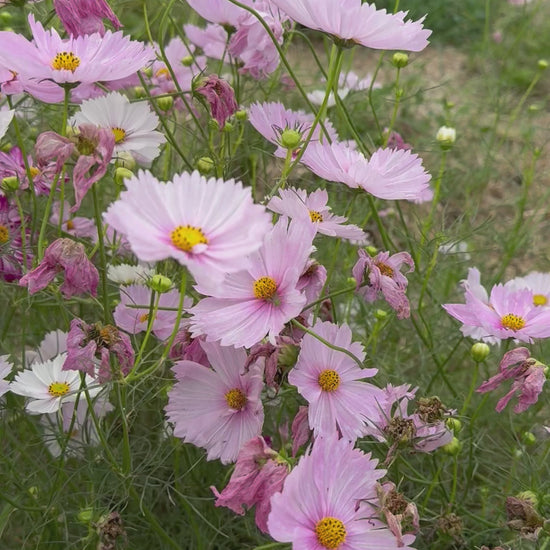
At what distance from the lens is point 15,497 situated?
1014 mm

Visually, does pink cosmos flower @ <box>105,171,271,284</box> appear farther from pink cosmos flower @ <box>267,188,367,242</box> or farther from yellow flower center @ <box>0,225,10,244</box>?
yellow flower center @ <box>0,225,10,244</box>

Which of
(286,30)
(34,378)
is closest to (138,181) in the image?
(34,378)

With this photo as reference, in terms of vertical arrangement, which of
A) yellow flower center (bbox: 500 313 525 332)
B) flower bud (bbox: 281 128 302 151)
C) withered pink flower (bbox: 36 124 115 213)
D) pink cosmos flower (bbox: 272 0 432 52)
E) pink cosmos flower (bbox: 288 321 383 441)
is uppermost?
pink cosmos flower (bbox: 272 0 432 52)

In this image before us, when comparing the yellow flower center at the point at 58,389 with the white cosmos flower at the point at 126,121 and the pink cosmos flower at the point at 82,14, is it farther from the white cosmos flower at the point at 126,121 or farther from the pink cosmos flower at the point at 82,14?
the pink cosmos flower at the point at 82,14

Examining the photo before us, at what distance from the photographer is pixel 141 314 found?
98 cm

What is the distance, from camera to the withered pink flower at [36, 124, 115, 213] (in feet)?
2.14

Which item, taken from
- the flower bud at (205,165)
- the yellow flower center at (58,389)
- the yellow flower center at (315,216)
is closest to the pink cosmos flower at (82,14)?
the flower bud at (205,165)

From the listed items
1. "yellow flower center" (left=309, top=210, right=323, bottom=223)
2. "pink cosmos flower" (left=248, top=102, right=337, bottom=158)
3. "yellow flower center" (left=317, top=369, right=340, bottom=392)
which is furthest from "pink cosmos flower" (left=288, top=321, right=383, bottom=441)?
"pink cosmos flower" (left=248, top=102, right=337, bottom=158)

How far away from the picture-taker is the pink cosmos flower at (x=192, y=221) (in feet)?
1.82

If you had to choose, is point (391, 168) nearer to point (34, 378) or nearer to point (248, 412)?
point (248, 412)

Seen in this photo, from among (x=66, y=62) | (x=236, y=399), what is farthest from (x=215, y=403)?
(x=66, y=62)

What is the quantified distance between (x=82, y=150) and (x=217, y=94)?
21cm

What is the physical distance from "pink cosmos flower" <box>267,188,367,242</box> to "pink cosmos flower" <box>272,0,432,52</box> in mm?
155

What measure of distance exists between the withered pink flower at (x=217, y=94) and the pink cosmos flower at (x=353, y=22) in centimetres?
12
